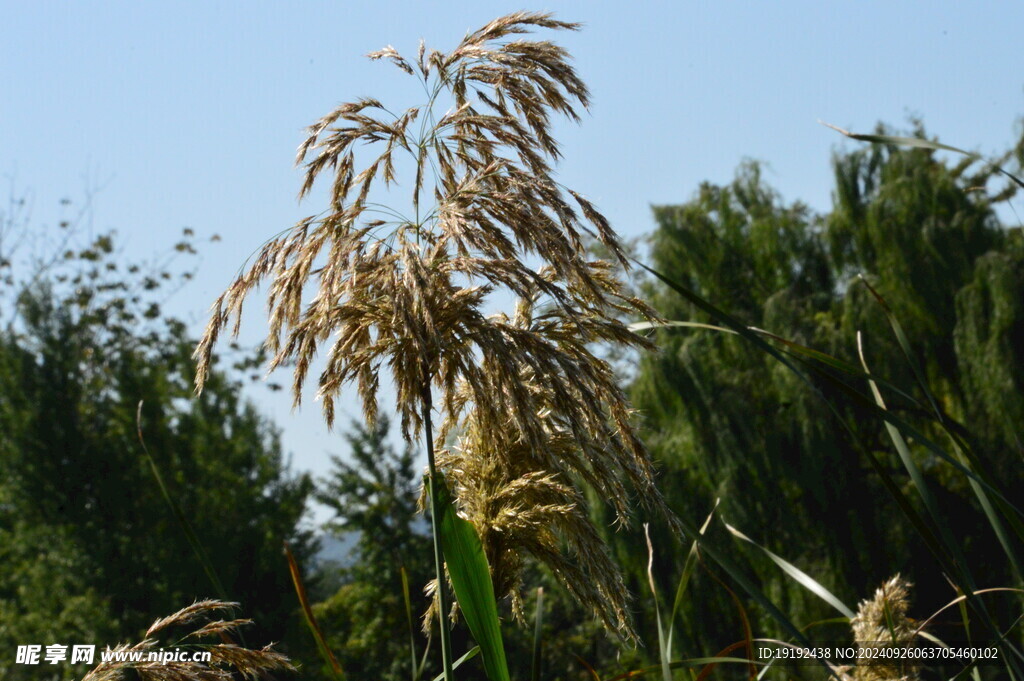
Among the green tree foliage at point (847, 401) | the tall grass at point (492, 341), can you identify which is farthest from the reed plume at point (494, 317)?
the green tree foliage at point (847, 401)

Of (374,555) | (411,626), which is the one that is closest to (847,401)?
(411,626)

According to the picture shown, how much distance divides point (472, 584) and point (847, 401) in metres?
10.3

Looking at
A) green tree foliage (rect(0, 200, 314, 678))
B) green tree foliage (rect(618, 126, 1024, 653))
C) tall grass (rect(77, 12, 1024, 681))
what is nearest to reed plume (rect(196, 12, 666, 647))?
tall grass (rect(77, 12, 1024, 681))

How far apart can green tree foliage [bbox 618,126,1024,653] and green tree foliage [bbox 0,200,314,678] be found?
8.60m

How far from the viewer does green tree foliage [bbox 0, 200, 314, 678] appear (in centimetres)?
1827

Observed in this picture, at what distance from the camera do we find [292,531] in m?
21.0

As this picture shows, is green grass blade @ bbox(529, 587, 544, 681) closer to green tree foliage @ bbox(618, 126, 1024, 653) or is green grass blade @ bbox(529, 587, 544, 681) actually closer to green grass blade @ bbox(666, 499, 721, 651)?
green grass blade @ bbox(666, 499, 721, 651)

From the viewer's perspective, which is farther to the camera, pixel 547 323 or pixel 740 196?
pixel 740 196

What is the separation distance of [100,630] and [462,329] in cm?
1745

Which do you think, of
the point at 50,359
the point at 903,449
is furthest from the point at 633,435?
the point at 50,359

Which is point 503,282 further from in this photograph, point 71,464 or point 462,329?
point 71,464

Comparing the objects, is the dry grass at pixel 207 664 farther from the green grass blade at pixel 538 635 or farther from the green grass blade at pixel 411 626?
the green grass blade at pixel 538 635

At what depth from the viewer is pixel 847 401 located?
1121 centimetres

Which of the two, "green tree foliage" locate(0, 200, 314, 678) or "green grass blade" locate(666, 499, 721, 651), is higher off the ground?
"green tree foliage" locate(0, 200, 314, 678)
